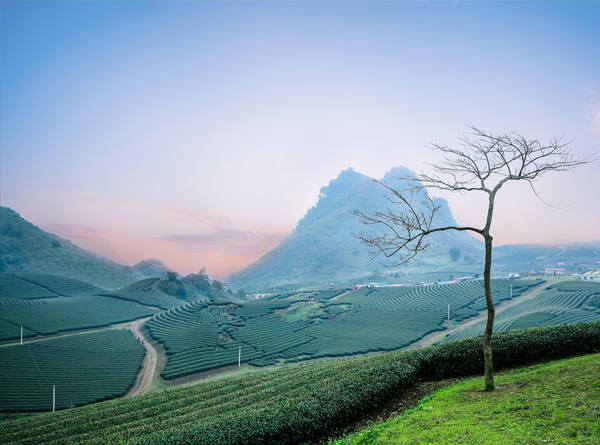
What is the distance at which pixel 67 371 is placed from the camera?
33.7 metres

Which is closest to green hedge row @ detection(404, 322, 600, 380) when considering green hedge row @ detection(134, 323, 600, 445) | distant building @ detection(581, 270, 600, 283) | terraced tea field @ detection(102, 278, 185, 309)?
green hedge row @ detection(134, 323, 600, 445)

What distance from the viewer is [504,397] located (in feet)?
21.9

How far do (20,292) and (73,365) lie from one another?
46.7m

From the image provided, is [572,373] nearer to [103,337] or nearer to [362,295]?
[103,337]

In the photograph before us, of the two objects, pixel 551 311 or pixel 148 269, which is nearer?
pixel 551 311

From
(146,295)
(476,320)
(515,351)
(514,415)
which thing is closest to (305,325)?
(476,320)

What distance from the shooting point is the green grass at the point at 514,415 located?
4.99m

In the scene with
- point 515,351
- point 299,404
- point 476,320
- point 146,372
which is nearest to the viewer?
point 299,404

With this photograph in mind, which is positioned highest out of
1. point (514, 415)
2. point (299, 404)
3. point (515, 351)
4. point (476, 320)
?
point (514, 415)

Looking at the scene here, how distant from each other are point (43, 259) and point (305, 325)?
109829mm

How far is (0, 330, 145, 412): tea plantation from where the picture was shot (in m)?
27.6

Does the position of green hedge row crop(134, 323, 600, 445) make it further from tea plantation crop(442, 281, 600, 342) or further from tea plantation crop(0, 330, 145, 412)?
tea plantation crop(442, 281, 600, 342)

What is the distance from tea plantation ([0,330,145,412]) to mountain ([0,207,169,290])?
90.7m

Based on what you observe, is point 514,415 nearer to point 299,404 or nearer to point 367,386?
point 367,386
